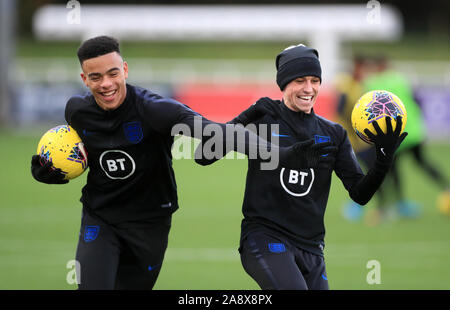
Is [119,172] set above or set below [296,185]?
above

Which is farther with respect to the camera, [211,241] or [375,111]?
[211,241]

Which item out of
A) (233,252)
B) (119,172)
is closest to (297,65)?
(119,172)

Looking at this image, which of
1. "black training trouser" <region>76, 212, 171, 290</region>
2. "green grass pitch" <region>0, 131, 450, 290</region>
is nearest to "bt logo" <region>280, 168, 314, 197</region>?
"black training trouser" <region>76, 212, 171, 290</region>

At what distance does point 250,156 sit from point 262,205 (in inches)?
17.2

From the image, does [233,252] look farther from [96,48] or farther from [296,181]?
[96,48]

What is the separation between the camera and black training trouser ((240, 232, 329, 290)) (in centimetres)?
537

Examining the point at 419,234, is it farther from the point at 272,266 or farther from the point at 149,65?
the point at 149,65

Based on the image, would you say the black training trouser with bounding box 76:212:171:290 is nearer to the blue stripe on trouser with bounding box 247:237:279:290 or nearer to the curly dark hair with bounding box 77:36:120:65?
the blue stripe on trouser with bounding box 247:237:279:290

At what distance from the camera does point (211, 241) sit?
1105 centimetres

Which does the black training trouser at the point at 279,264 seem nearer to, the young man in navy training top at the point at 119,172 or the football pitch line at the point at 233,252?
the young man in navy training top at the point at 119,172

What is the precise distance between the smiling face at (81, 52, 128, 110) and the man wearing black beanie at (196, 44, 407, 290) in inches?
32.6

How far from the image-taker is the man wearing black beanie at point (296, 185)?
5.52 metres

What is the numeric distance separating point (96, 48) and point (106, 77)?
0.71 feet

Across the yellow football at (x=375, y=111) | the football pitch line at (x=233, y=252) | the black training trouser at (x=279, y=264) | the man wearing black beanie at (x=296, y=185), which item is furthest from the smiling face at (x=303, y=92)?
the football pitch line at (x=233, y=252)
